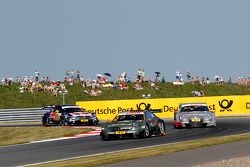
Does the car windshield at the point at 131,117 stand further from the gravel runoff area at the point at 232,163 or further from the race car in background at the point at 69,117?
the race car in background at the point at 69,117

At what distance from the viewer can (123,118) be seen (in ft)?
81.3

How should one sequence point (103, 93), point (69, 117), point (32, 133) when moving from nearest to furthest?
point (32, 133), point (69, 117), point (103, 93)

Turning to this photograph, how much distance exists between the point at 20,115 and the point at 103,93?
1073 centimetres

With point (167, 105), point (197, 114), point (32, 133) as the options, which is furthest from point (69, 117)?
point (167, 105)

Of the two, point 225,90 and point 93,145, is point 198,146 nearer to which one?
point 93,145

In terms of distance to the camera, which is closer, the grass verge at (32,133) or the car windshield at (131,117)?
the car windshield at (131,117)

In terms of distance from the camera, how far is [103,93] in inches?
2191

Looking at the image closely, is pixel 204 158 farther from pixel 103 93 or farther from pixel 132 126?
pixel 103 93

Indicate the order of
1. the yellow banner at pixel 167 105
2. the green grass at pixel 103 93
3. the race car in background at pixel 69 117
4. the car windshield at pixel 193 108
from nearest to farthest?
the car windshield at pixel 193 108
the race car in background at pixel 69 117
the yellow banner at pixel 167 105
the green grass at pixel 103 93

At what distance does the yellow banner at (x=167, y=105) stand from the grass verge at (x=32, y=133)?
1306 cm

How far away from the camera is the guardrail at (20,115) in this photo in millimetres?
45906

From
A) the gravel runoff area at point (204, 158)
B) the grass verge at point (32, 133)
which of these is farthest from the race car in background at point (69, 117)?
the gravel runoff area at point (204, 158)

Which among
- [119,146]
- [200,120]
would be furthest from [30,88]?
[119,146]

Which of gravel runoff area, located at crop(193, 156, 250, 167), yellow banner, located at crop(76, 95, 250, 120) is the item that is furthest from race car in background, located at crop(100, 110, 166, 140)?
yellow banner, located at crop(76, 95, 250, 120)
